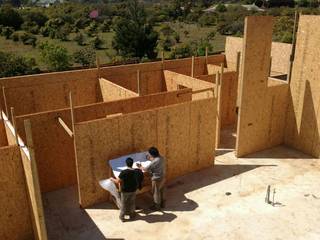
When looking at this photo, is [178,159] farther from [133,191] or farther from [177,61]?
[177,61]

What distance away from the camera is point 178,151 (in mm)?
8836

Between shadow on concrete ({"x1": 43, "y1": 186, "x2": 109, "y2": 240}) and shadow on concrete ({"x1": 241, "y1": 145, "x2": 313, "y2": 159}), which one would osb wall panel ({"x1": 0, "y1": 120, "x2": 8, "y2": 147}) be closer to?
shadow on concrete ({"x1": 43, "y1": 186, "x2": 109, "y2": 240})

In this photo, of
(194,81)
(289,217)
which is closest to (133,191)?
(289,217)

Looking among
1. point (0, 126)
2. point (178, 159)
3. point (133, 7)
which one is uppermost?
point (133, 7)

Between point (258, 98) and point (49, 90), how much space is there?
6763mm

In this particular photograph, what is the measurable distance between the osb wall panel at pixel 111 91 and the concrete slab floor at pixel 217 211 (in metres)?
3.39

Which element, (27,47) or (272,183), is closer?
(272,183)

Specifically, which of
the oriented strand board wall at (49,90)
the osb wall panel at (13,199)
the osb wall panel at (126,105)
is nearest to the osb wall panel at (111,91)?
the oriented strand board wall at (49,90)

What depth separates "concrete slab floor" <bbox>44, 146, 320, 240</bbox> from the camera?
22.5 ft

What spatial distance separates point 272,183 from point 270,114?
2.66 meters

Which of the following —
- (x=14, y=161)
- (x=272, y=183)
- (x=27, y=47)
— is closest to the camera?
(x=14, y=161)

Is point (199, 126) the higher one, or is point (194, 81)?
point (194, 81)

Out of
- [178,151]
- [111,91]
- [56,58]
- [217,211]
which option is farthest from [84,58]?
[217,211]

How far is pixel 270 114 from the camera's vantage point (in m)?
10.5
